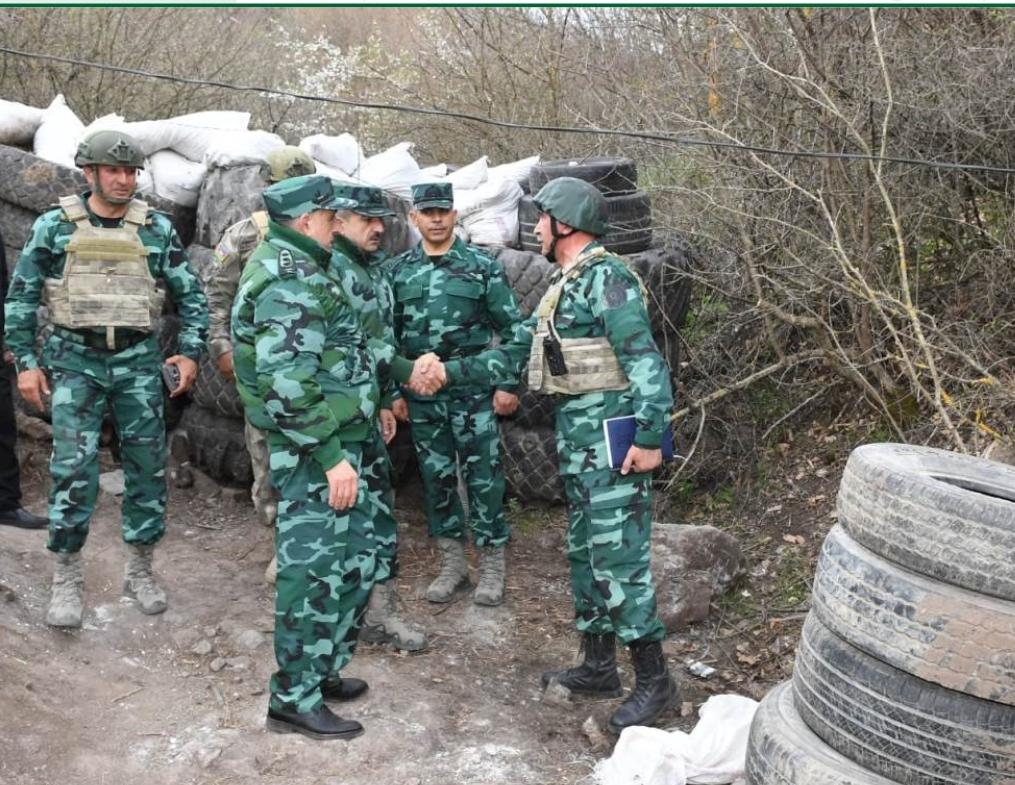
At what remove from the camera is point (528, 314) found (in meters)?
5.91

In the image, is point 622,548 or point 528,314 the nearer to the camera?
point 622,548

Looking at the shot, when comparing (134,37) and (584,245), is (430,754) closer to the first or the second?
(584,245)

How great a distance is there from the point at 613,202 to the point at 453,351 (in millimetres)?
1458

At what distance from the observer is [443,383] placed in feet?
15.3

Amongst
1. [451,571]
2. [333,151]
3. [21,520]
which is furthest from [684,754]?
[333,151]

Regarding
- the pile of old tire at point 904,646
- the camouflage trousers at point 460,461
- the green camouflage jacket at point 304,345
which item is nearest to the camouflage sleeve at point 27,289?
the green camouflage jacket at point 304,345

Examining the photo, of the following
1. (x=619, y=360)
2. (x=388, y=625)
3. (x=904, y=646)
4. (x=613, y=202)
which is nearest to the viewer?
(x=904, y=646)

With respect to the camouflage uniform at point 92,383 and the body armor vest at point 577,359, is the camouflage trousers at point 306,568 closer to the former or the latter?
the body armor vest at point 577,359

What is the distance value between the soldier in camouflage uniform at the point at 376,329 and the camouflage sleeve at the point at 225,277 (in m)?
0.59

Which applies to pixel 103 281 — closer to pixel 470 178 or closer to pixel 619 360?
pixel 619 360

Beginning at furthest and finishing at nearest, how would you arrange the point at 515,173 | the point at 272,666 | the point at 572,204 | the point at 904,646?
the point at 515,173 → the point at 272,666 → the point at 572,204 → the point at 904,646

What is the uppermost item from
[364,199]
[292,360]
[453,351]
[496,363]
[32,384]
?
[364,199]

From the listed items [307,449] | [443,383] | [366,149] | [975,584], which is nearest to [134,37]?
[366,149]

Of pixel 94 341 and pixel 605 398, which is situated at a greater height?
pixel 605 398
